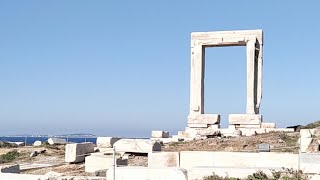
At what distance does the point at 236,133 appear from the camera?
2859 centimetres

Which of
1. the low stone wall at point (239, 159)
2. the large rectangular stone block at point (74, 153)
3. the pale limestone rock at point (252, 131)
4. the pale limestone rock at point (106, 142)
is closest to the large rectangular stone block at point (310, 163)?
the low stone wall at point (239, 159)

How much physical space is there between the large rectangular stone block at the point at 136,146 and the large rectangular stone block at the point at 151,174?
6.03 m

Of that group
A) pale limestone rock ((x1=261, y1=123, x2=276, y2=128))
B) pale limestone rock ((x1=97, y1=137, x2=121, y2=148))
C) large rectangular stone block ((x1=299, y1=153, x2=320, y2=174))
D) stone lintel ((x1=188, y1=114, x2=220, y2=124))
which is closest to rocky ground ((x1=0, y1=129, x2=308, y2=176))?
pale limestone rock ((x1=97, y1=137, x2=121, y2=148))

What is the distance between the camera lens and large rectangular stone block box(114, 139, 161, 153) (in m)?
19.2

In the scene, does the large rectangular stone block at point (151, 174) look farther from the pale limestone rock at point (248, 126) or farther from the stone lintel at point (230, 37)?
the stone lintel at point (230, 37)

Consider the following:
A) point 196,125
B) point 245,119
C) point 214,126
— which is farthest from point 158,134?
point 245,119

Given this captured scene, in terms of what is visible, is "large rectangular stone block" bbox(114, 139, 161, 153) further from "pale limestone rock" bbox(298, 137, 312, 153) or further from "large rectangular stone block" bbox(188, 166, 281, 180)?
"large rectangular stone block" bbox(188, 166, 281, 180)

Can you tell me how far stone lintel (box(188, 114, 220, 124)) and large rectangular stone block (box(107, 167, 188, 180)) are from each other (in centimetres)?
1941

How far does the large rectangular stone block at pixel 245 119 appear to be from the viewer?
3152 centimetres

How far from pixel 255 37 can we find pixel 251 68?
6.47 ft

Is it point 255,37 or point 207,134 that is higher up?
point 255,37

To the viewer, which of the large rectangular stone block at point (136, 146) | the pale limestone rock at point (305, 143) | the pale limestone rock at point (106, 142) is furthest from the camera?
the pale limestone rock at point (106, 142)

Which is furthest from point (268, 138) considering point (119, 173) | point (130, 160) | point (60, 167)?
point (119, 173)

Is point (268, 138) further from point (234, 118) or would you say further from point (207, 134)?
point (234, 118)
